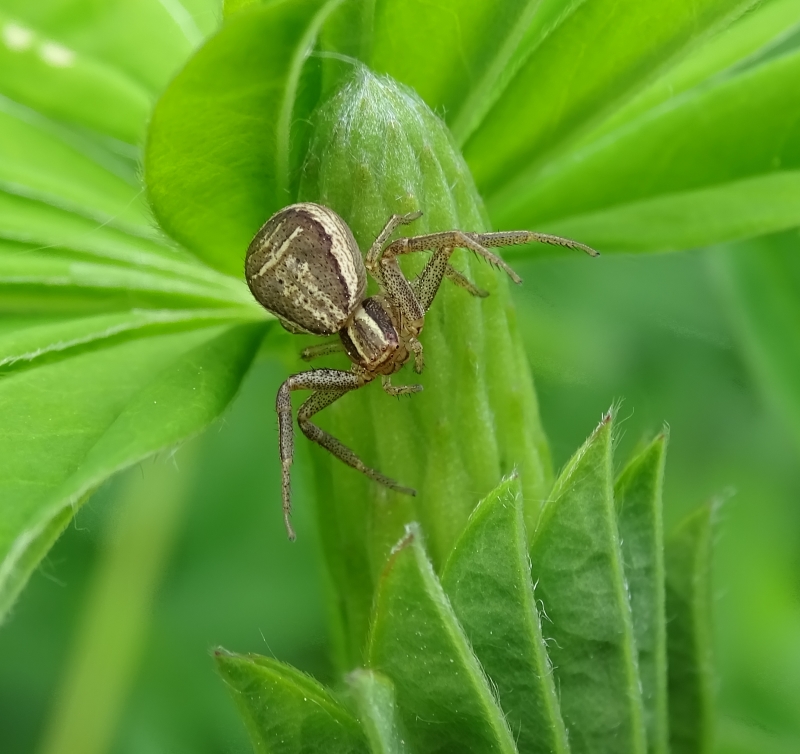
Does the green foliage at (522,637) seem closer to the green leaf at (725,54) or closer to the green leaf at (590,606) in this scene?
the green leaf at (590,606)

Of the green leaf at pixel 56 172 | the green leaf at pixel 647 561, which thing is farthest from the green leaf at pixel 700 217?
the green leaf at pixel 56 172

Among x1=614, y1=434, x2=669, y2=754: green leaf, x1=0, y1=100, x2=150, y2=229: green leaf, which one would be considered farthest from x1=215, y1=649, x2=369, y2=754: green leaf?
x1=0, y1=100, x2=150, y2=229: green leaf

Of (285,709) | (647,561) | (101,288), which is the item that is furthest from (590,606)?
(101,288)

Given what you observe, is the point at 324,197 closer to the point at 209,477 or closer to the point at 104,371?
the point at 104,371

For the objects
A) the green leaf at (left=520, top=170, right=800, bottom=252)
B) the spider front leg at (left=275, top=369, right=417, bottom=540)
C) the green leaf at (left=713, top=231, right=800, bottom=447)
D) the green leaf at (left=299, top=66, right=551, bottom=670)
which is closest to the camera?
the green leaf at (left=299, top=66, right=551, bottom=670)

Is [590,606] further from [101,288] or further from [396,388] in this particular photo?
[101,288]

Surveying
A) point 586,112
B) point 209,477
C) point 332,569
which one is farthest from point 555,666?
point 209,477

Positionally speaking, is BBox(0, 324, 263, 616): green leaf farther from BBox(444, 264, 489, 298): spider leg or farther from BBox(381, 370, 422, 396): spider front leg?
BBox(444, 264, 489, 298): spider leg
